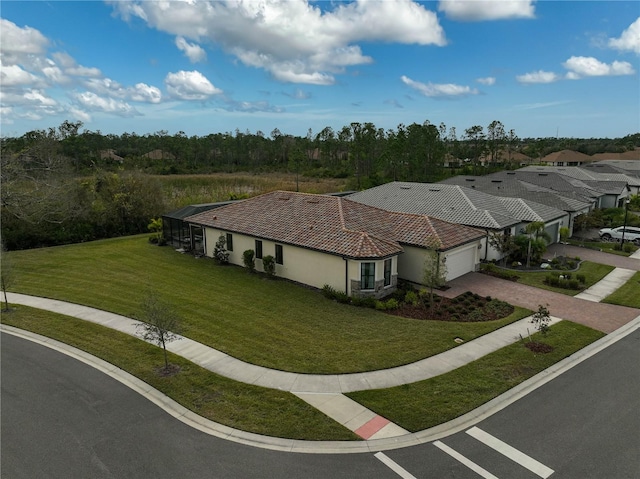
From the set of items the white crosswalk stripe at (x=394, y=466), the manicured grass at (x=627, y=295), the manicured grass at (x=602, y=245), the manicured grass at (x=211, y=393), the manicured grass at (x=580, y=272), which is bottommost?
the manicured grass at (x=627, y=295)

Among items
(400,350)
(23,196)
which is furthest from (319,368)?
(23,196)

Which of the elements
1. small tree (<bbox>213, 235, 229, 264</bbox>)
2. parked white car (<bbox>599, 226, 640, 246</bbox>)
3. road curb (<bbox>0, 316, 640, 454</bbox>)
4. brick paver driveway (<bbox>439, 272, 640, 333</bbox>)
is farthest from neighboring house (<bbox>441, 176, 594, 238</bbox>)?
small tree (<bbox>213, 235, 229, 264</bbox>)

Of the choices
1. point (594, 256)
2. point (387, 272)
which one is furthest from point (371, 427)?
point (594, 256)

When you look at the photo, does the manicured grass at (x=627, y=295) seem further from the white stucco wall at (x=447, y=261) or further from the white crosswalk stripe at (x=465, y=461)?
the white crosswalk stripe at (x=465, y=461)

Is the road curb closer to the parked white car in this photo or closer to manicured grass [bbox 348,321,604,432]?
manicured grass [bbox 348,321,604,432]

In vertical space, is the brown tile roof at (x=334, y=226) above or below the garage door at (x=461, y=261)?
above

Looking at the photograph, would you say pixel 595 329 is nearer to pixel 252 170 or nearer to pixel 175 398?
pixel 175 398

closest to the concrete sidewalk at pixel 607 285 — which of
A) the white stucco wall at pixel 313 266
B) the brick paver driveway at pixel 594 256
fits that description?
the brick paver driveway at pixel 594 256
